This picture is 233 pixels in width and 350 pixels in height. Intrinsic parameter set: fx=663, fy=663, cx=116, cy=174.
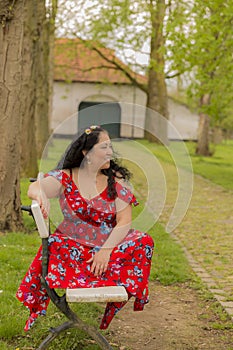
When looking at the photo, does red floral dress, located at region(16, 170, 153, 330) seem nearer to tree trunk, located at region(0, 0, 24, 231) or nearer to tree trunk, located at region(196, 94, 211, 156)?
tree trunk, located at region(0, 0, 24, 231)

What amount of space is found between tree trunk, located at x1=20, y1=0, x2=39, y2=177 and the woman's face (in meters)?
10.8

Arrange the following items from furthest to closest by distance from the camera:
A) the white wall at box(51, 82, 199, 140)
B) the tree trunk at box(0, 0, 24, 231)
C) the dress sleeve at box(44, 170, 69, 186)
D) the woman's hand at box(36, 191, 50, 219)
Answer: the white wall at box(51, 82, 199, 140), the tree trunk at box(0, 0, 24, 231), the dress sleeve at box(44, 170, 69, 186), the woman's hand at box(36, 191, 50, 219)

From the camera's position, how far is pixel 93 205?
4.64m

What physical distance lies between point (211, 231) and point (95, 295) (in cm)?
708

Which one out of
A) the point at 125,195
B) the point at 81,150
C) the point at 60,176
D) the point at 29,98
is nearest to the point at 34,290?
the point at 60,176

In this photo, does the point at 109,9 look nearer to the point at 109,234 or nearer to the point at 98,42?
the point at 98,42

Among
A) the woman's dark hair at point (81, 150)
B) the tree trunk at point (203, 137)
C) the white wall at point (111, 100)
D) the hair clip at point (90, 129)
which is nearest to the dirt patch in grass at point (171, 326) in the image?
the woman's dark hair at point (81, 150)

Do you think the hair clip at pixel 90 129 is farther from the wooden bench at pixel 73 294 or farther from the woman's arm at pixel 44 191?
the wooden bench at pixel 73 294

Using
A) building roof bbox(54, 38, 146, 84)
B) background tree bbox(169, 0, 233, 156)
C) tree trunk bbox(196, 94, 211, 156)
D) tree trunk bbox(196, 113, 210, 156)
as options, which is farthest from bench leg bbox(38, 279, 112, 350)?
building roof bbox(54, 38, 146, 84)

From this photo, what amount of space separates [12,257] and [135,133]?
147 feet

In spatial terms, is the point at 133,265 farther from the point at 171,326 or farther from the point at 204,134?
the point at 204,134

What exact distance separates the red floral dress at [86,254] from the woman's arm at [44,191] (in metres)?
0.05

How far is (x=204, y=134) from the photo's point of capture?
108 feet

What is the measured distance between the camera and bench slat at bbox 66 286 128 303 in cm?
408
